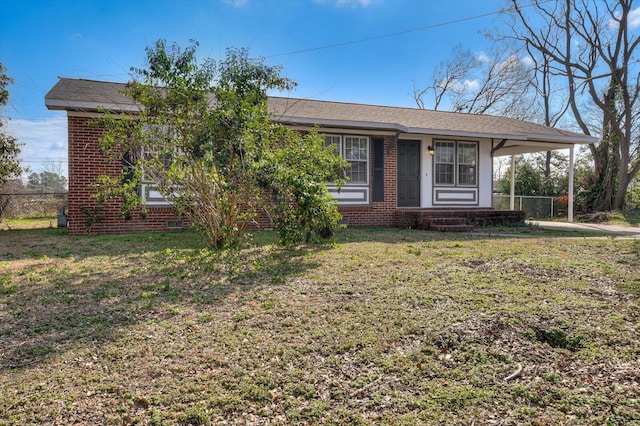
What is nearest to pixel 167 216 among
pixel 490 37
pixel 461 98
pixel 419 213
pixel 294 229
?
pixel 294 229

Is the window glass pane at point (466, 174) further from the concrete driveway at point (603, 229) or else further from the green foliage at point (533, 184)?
the green foliage at point (533, 184)

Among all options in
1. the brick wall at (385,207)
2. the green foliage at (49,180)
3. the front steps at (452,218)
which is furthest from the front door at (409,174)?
the green foliage at (49,180)

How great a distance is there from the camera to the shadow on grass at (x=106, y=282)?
3.10 metres

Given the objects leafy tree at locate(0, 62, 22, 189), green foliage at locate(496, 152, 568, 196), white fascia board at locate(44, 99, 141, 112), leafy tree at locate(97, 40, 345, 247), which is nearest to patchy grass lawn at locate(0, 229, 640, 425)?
leafy tree at locate(97, 40, 345, 247)

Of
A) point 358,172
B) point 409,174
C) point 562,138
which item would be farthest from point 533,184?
point 358,172

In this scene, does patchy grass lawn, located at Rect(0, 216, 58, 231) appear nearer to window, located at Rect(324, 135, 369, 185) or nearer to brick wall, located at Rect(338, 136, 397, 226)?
window, located at Rect(324, 135, 369, 185)

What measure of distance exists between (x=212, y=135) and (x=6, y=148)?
8.16 m

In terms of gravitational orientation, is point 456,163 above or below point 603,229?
above

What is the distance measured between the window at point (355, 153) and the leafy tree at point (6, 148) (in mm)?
8152

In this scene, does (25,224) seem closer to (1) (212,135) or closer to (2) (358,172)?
(1) (212,135)

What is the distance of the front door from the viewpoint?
11664 mm

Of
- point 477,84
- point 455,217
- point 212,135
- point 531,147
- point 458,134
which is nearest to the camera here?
point 212,135

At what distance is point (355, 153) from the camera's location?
36.0 ft

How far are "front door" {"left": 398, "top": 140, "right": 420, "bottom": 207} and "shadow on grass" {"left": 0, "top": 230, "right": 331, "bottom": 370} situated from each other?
560cm
